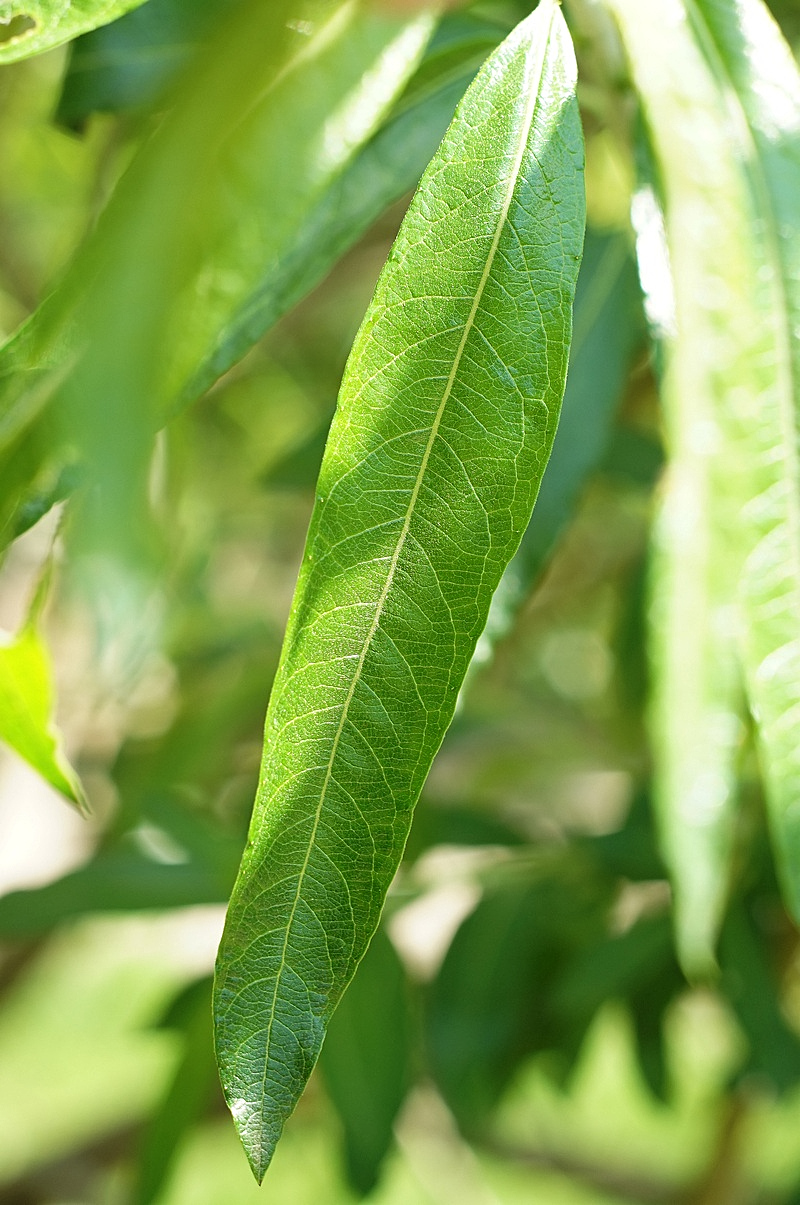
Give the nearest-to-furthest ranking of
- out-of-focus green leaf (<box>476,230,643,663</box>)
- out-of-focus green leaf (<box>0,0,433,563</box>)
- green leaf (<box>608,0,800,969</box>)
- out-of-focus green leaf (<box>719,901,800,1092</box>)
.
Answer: out-of-focus green leaf (<box>0,0,433,563</box>) → green leaf (<box>608,0,800,969</box>) → out-of-focus green leaf (<box>476,230,643,663</box>) → out-of-focus green leaf (<box>719,901,800,1092</box>)

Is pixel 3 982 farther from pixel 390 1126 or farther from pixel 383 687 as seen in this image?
pixel 383 687

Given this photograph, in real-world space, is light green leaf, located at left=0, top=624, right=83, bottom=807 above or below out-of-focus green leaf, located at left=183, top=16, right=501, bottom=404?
below

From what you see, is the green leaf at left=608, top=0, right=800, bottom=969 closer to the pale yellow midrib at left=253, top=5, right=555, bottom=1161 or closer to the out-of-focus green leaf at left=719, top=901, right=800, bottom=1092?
the pale yellow midrib at left=253, top=5, right=555, bottom=1161

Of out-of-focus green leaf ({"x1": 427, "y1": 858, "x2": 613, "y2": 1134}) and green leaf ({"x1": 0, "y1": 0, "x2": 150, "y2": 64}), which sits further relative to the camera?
out-of-focus green leaf ({"x1": 427, "y1": 858, "x2": 613, "y2": 1134})

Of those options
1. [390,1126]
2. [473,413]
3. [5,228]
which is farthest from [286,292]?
[5,228]

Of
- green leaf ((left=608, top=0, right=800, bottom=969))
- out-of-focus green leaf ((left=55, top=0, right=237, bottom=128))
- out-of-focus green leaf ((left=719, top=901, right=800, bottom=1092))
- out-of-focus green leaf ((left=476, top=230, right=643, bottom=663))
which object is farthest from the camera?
out-of-focus green leaf ((left=719, top=901, right=800, bottom=1092))

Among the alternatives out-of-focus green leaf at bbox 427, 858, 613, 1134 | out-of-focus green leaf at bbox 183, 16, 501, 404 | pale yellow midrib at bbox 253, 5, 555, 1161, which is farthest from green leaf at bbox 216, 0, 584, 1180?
out-of-focus green leaf at bbox 427, 858, 613, 1134
